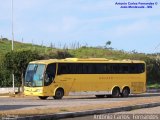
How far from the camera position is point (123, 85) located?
4169cm

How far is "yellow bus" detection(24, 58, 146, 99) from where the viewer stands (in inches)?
1454

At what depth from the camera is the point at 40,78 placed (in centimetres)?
3681

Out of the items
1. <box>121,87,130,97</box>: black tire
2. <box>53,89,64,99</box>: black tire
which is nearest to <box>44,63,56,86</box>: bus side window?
<box>53,89,64,99</box>: black tire

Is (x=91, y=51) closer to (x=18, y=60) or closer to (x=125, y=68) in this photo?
(x=18, y=60)

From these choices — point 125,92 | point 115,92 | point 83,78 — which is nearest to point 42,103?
point 83,78

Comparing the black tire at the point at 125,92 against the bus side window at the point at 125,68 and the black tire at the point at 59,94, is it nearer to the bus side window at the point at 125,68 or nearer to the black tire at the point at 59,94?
the bus side window at the point at 125,68

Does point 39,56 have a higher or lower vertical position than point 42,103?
higher

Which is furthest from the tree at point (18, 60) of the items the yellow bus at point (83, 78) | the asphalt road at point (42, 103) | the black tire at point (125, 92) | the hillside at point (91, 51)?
the hillside at point (91, 51)

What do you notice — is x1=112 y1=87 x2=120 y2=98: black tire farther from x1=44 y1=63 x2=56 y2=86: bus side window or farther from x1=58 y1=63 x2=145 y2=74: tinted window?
x1=44 y1=63 x2=56 y2=86: bus side window

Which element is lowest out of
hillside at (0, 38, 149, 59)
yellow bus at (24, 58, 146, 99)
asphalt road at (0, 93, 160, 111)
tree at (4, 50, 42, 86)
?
asphalt road at (0, 93, 160, 111)

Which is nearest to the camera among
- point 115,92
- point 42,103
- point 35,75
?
point 42,103

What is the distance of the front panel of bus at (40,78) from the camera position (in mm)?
36656

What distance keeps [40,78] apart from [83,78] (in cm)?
394

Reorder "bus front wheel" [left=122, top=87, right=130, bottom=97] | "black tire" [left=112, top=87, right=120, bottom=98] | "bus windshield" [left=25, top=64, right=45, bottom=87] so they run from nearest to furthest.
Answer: "bus windshield" [left=25, top=64, right=45, bottom=87] < "black tire" [left=112, top=87, right=120, bottom=98] < "bus front wheel" [left=122, top=87, right=130, bottom=97]
